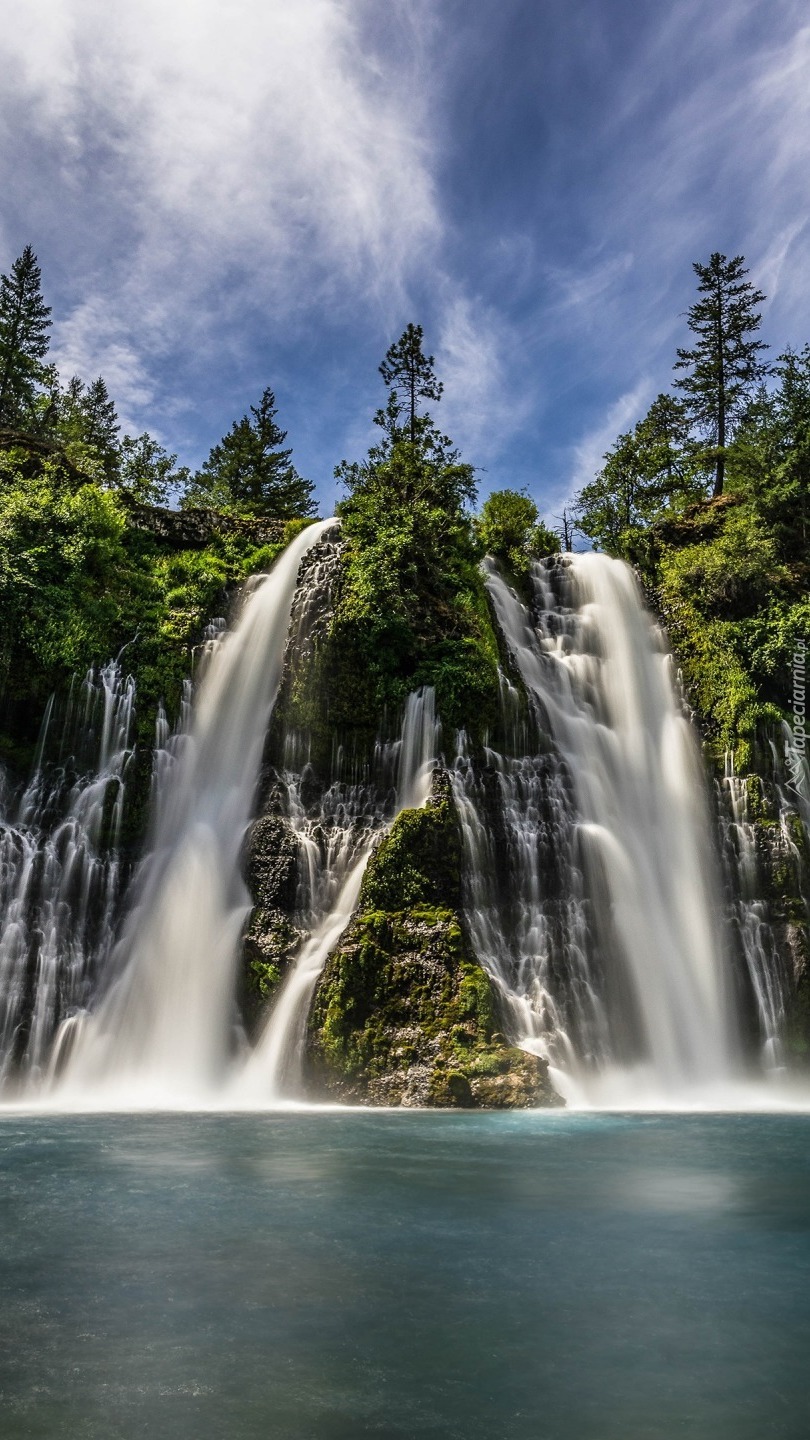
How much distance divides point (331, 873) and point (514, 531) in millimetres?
15626

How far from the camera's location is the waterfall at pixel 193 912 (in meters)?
13.3

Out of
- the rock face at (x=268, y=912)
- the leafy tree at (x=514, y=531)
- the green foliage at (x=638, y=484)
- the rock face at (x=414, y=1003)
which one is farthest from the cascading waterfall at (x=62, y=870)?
the green foliage at (x=638, y=484)

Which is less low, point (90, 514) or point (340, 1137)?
point (90, 514)

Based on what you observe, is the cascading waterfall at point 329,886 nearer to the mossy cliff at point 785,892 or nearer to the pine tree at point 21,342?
the mossy cliff at point 785,892

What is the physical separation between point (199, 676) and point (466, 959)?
375 inches

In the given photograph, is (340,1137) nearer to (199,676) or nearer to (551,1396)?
(551,1396)

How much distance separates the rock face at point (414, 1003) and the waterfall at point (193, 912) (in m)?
2.21

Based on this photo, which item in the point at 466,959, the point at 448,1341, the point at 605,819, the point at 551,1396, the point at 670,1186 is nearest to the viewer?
the point at 551,1396

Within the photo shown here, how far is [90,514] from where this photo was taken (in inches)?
798

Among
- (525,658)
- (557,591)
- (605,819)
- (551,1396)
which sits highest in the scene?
(557,591)

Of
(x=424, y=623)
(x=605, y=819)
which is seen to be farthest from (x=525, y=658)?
(x=605, y=819)

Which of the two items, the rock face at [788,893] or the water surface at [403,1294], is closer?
the water surface at [403,1294]

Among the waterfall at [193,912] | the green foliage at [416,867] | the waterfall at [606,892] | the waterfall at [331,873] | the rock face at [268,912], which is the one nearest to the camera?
the waterfall at [331,873]

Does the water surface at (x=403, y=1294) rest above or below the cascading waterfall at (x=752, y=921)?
below
